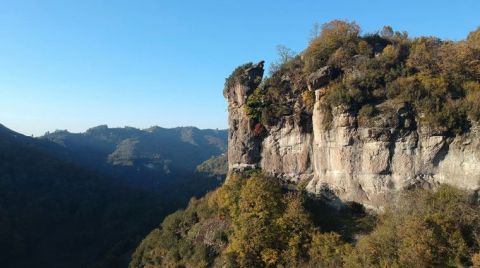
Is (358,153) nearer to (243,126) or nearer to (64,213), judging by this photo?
(243,126)

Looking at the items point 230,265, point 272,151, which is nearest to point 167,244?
point 230,265

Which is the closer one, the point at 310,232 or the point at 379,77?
the point at 310,232

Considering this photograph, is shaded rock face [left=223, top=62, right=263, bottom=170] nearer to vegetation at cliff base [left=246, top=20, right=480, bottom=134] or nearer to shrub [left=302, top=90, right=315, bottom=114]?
vegetation at cliff base [left=246, top=20, right=480, bottom=134]

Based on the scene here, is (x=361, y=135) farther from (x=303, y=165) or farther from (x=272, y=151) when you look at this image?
(x=272, y=151)

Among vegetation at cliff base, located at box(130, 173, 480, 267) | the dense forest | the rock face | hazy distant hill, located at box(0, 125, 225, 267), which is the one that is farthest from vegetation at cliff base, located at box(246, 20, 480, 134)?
hazy distant hill, located at box(0, 125, 225, 267)

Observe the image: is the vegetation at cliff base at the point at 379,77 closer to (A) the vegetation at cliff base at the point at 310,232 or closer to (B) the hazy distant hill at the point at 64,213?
(A) the vegetation at cliff base at the point at 310,232

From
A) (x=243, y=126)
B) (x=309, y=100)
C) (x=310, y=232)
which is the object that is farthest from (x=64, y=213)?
(x=310, y=232)
